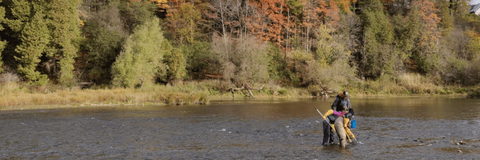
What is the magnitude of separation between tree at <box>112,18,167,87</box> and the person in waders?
38.2 meters

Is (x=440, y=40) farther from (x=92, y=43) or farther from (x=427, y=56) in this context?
(x=92, y=43)

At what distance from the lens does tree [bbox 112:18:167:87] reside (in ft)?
172

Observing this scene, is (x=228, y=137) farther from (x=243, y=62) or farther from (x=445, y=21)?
(x=445, y=21)

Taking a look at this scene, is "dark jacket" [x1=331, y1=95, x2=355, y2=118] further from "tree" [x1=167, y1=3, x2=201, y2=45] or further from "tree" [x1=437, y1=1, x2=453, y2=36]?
"tree" [x1=437, y1=1, x2=453, y2=36]

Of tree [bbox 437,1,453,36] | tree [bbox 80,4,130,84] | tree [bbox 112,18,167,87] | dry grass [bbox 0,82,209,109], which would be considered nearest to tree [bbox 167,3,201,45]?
tree [bbox 112,18,167,87]

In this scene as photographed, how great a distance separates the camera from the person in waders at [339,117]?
17.6 m

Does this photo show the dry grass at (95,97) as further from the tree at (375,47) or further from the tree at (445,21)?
the tree at (445,21)

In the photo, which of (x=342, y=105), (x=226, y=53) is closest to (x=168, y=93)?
(x=226, y=53)

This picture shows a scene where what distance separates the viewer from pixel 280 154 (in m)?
16.5

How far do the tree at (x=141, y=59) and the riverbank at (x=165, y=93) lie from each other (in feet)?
7.10

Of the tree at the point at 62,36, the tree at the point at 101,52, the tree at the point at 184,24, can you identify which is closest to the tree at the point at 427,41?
the tree at the point at 184,24

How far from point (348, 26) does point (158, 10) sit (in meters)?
35.4

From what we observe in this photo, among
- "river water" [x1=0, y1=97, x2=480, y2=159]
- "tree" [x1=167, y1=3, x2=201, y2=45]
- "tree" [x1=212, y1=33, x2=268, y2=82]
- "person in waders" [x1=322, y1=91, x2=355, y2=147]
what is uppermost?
"tree" [x1=167, y1=3, x2=201, y2=45]

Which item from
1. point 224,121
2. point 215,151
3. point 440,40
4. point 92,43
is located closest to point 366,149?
point 215,151
